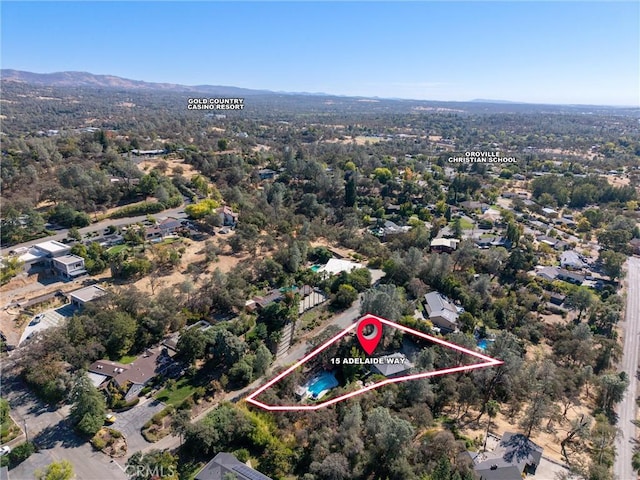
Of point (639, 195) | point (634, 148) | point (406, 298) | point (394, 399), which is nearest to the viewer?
point (394, 399)

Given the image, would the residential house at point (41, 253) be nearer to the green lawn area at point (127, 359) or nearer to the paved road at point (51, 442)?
the paved road at point (51, 442)

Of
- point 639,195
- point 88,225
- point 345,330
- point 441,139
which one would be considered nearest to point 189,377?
point 345,330

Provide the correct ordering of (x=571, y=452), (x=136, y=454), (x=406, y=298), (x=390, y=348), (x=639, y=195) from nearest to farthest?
(x=136, y=454) → (x=571, y=452) → (x=390, y=348) → (x=406, y=298) → (x=639, y=195)

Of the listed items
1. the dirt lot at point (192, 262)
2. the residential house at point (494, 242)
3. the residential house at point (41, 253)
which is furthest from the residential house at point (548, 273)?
the residential house at point (41, 253)

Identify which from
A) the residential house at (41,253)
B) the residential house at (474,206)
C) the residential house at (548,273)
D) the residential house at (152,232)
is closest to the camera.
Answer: the residential house at (41,253)

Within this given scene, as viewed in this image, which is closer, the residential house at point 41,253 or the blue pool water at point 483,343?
the blue pool water at point 483,343

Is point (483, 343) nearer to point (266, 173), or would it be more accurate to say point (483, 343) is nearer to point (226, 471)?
point (226, 471)

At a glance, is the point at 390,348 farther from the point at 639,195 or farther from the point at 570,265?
the point at 639,195
